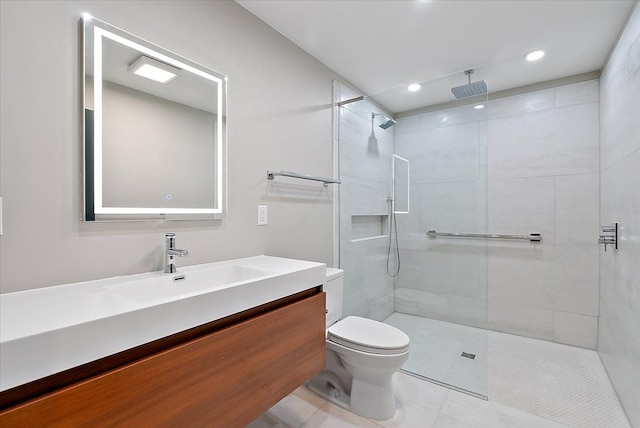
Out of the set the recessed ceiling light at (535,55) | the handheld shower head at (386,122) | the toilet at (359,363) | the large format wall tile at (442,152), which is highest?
the recessed ceiling light at (535,55)

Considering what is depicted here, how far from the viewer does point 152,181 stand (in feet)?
4.44

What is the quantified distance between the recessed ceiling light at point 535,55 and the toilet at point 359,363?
84.1 inches

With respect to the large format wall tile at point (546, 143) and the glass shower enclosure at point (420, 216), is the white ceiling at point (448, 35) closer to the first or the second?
the glass shower enclosure at point (420, 216)

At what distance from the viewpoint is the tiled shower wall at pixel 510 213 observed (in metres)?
2.48

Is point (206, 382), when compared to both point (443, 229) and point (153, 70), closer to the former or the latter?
point (153, 70)

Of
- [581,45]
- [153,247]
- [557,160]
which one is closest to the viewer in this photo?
[153,247]

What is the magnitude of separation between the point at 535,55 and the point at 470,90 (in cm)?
50

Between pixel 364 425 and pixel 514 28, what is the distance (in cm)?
253

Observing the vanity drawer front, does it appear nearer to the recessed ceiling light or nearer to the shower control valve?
the shower control valve

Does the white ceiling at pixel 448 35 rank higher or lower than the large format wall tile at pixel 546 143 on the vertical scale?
higher

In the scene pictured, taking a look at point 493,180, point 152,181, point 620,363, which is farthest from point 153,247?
point 493,180

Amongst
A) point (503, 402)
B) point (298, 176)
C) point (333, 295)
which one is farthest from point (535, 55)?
point (503, 402)

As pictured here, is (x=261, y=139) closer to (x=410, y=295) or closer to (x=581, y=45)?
(x=410, y=295)

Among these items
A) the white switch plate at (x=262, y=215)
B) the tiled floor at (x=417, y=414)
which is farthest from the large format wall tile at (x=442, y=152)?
the tiled floor at (x=417, y=414)
